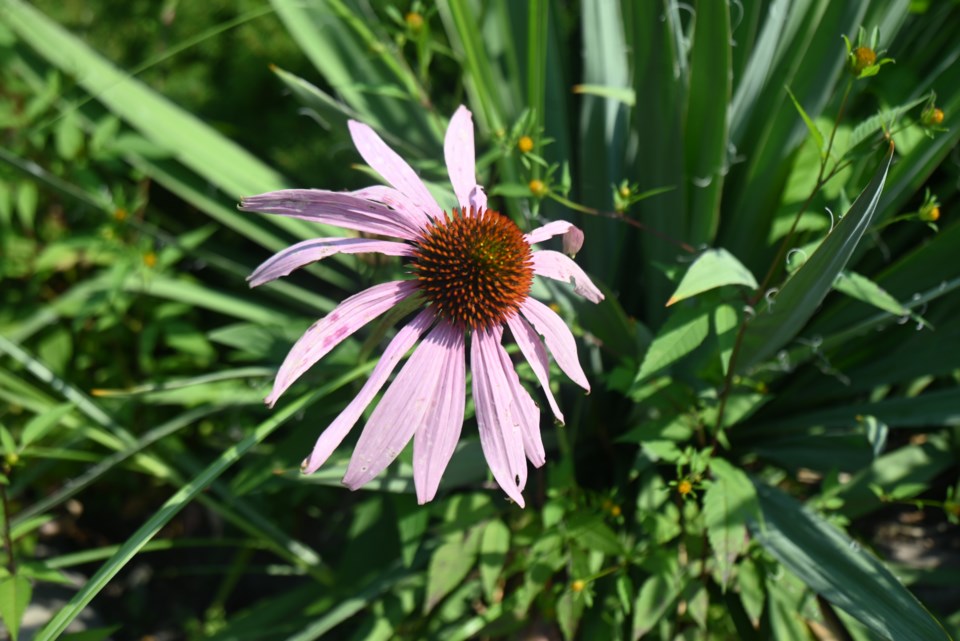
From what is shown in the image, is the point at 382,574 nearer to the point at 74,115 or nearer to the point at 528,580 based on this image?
the point at 528,580

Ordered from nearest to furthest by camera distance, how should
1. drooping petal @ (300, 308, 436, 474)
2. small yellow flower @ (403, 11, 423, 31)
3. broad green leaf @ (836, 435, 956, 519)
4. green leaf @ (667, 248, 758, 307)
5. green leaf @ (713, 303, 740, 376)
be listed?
drooping petal @ (300, 308, 436, 474)
green leaf @ (667, 248, 758, 307)
green leaf @ (713, 303, 740, 376)
small yellow flower @ (403, 11, 423, 31)
broad green leaf @ (836, 435, 956, 519)

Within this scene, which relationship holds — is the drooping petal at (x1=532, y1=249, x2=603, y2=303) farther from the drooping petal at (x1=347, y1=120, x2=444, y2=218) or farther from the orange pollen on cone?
the drooping petal at (x1=347, y1=120, x2=444, y2=218)

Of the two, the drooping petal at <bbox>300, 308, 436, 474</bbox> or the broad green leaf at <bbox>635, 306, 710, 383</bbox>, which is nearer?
the drooping petal at <bbox>300, 308, 436, 474</bbox>

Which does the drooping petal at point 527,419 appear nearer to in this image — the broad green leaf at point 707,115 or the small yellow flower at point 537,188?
the small yellow flower at point 537,188

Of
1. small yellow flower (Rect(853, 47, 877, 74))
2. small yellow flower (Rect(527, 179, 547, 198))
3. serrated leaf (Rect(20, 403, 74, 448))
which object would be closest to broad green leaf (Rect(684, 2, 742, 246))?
small yellow flower (Rect(853, 47, 877, 74))

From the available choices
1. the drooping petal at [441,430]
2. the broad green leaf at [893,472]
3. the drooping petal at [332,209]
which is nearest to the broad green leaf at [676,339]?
the drooping petal at [441,430]

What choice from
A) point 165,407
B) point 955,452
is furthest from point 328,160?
point 955,452

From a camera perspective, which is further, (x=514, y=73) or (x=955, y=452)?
(x=514, y=73)
